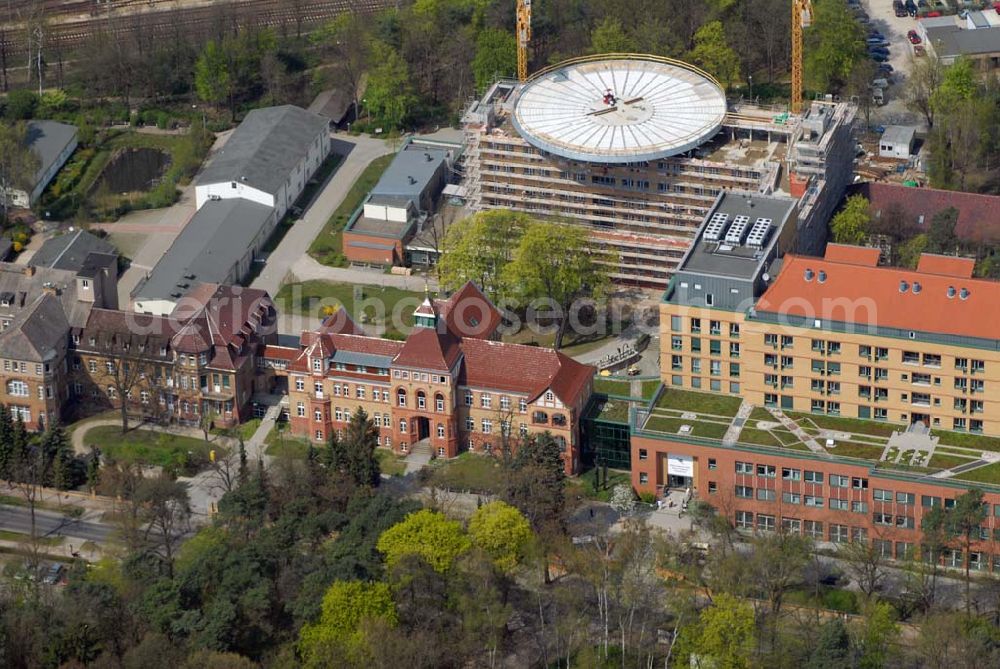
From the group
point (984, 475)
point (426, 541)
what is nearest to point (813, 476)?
point (984, 475)

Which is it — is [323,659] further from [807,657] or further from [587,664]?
[807,657]

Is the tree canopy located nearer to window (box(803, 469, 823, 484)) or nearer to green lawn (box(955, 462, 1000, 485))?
window (box(803, 469, 823, 484))

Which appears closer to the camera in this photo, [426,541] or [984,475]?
[426,541]

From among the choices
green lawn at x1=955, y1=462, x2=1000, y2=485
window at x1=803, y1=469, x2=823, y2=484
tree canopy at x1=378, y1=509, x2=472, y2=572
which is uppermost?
green lawn at x1=955, y1=462, x2=1000, y2=485

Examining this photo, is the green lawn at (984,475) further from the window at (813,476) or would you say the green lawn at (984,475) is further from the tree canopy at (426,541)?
the tree canopy at (426,541)

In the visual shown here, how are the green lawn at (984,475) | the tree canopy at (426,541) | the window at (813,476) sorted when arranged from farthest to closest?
the window at (813,476), the green lawn at (984,475), the tree canopy at (426,541)

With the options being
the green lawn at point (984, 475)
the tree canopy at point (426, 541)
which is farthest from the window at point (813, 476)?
the tree canopy at point (426, 541)

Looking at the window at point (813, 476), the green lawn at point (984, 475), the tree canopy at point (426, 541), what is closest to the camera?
the tree canopy at point (426, 541)

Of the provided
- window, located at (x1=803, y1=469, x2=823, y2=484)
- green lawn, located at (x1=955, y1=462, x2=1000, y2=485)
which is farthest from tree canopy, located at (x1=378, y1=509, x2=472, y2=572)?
green lawn, located at (x1=955, y1=462, x2=1000, y2=485)

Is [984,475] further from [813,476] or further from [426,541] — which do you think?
[426,541]
